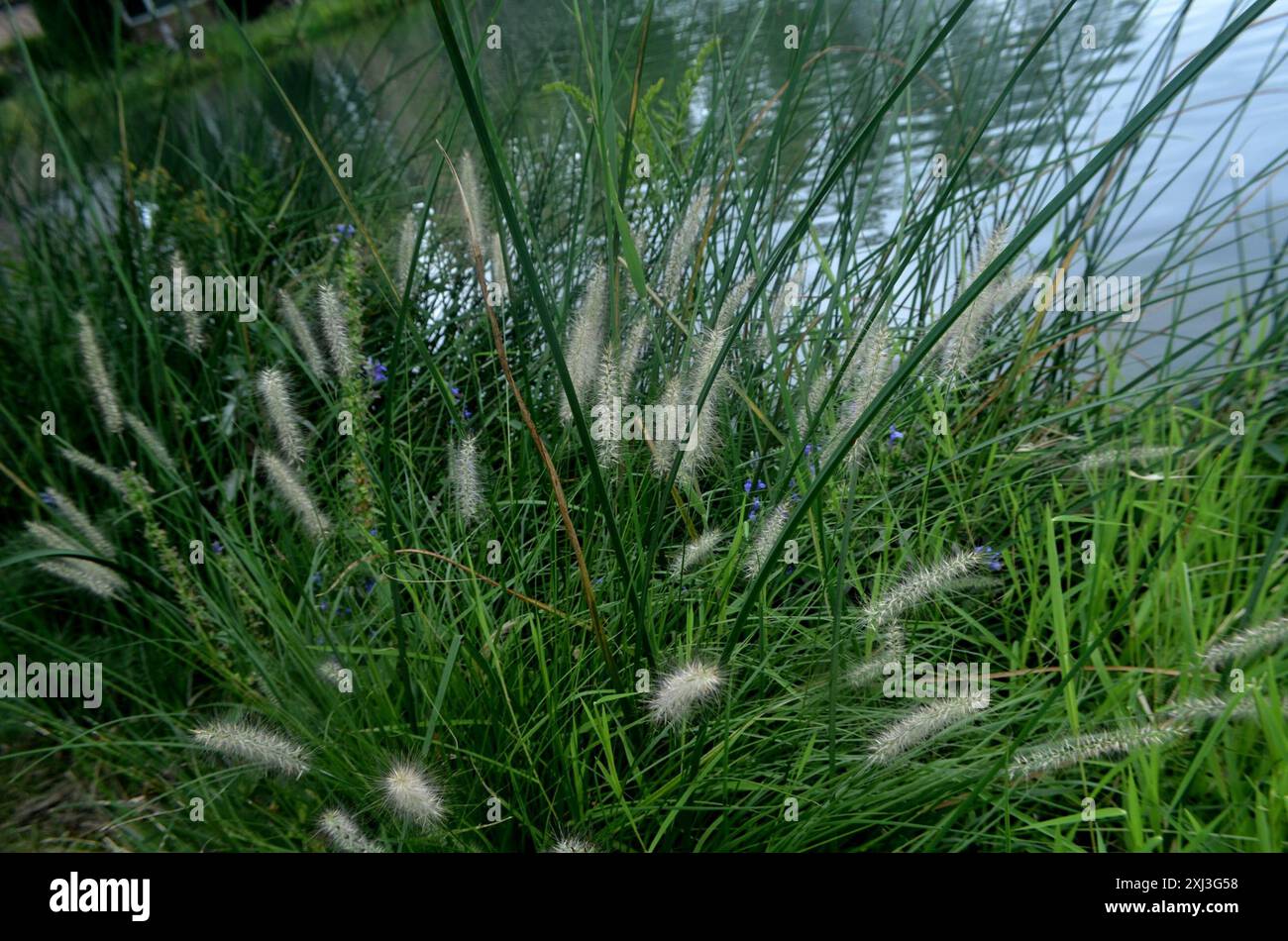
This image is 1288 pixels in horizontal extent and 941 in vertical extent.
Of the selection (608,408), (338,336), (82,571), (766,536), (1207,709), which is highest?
(338,336)

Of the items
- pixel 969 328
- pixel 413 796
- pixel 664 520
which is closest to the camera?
pixel 413 796

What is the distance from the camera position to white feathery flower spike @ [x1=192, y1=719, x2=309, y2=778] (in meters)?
1.39

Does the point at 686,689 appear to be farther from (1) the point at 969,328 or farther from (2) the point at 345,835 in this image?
(1) the point at 969,328

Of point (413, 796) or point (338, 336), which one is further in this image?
point (338, 336)

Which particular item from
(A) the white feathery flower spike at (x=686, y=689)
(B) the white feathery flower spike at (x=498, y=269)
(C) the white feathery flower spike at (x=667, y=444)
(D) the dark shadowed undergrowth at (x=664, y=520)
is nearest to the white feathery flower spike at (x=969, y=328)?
(D) the dark shadowed undergrowth at (x=664, y=520)

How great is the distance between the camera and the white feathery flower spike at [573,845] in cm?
141

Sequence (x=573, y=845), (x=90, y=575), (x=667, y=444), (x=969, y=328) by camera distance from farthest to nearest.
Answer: (x=90, y=575)
(x=969, y=328)
(x=667, y=444)
(x=573, y=845)

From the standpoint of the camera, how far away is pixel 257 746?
1402 mm

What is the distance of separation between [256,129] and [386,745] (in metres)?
2.37

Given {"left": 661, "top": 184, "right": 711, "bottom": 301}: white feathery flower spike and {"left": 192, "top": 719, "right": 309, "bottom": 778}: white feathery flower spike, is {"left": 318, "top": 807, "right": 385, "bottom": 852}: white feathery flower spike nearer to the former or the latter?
{"left": 192, "top": 719, "right": 309, "bottom": 778}: white feathery flower spike

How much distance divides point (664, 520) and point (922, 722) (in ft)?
2.42

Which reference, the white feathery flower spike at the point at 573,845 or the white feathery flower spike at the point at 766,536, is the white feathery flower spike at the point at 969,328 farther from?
the white feathery flower spike at the point at 573,845

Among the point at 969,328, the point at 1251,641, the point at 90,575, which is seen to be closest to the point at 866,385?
the point at 969,328
